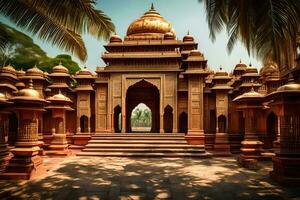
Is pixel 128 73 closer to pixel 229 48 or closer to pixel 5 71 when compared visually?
pixel 5 71

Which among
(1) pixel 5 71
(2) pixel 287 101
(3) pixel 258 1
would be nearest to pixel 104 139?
(1) pixel 5 71

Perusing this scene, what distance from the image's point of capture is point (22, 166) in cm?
864

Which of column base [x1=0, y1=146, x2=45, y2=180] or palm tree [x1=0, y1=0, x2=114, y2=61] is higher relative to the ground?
palm tree [x1=0, y1=0, x2=114, y2=61]

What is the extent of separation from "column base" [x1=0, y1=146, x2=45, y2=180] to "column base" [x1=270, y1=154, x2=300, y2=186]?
25.1ft

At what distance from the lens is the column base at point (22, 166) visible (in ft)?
27.8

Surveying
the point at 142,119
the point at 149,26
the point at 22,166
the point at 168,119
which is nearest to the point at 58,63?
the point at 149,26

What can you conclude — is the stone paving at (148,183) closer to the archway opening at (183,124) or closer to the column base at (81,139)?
the column base at (81,139)

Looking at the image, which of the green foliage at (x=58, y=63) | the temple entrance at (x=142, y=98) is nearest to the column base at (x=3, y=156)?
the temple entrance at (x=142, y=98)

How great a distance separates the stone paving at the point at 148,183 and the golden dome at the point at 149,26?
45.8 ft

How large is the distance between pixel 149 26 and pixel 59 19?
16616mm

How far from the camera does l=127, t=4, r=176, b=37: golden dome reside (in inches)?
877

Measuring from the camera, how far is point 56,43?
279 inches

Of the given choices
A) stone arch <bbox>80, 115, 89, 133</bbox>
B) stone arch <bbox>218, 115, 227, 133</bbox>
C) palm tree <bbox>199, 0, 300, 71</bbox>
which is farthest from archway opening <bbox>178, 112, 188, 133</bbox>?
palm tree <bbox>199, 0, 300, 71</bbox>

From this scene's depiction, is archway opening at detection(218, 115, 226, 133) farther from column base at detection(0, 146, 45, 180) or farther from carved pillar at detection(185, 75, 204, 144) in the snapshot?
column base at detection(0, 146, 45, 180)
